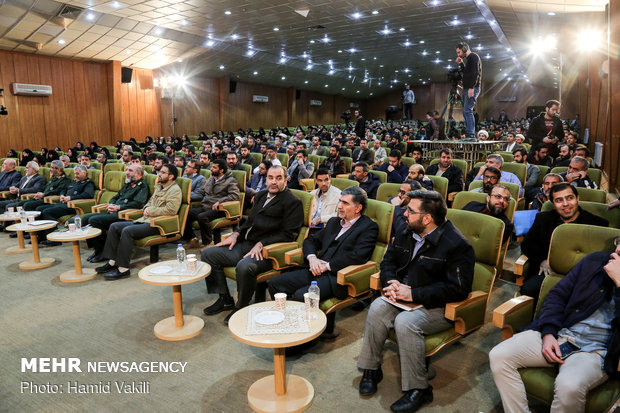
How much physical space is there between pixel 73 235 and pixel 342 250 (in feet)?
9.86

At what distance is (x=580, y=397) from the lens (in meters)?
1.70

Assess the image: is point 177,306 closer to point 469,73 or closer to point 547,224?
point 547,224

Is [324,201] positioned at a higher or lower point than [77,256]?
higher

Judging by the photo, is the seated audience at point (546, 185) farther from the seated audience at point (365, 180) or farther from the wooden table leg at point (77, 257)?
the wooden table leg at point (77, 257)

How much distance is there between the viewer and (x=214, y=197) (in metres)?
5.25

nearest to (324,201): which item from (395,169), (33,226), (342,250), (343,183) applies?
(343,183)

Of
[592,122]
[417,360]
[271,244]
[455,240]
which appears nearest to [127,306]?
[271,244]

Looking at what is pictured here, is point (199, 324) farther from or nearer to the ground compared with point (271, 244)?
nearer to the ground

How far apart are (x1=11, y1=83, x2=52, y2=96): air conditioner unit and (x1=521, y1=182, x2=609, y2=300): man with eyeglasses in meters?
14.3

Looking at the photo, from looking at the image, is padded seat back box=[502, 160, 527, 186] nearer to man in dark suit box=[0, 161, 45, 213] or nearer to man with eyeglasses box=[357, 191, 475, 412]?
man with eyeglasses box=[357, 191, 475, 412]


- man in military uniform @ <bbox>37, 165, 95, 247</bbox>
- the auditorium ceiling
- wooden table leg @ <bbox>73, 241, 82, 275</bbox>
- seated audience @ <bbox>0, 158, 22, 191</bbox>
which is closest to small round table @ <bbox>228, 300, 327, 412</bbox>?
wooden table leg @ <bbox>73, 241, 82, 275</bbox>

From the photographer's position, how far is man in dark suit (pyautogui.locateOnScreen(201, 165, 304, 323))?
352 cm

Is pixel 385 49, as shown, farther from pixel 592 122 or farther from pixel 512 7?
pixel 592 122

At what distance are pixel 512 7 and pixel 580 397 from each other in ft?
34.0
